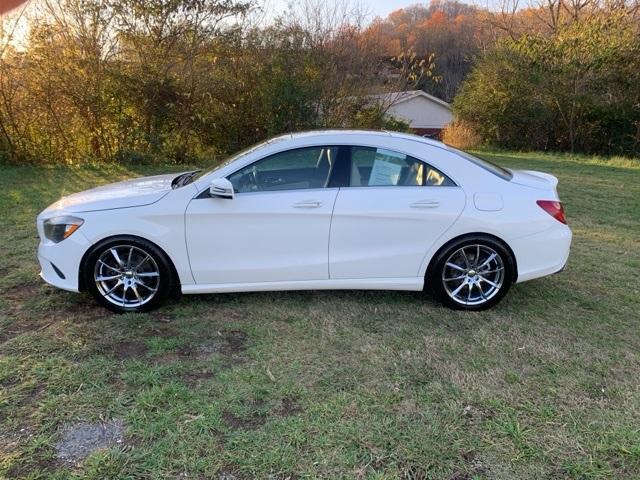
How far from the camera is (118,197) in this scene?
12.5ft

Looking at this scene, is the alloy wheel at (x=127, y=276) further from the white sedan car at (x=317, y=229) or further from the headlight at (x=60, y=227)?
the headlight at (x=60, y=227)

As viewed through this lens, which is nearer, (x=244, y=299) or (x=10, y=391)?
(x=10, y=391)

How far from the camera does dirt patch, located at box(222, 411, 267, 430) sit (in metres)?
2.60

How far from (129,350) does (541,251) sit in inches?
126

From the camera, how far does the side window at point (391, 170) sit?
3.85 metres

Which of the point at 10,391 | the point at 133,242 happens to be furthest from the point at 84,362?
the point at 133,242

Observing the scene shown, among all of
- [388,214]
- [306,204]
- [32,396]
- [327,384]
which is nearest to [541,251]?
[388,214]

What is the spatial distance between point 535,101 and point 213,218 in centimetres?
1911

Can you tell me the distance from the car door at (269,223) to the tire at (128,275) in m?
0.27

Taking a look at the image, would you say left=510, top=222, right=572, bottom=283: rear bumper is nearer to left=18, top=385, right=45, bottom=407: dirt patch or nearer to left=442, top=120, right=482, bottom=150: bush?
left=18, top=385, right=45, bottom=407: dirt patch

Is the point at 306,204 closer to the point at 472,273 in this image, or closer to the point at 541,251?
the point at 472,273

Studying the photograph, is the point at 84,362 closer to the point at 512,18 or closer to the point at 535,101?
the point at 535,101

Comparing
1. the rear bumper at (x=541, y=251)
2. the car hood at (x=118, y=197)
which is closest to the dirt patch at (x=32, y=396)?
the car hood at (x=118, y=197)

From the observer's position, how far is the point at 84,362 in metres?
3.15
